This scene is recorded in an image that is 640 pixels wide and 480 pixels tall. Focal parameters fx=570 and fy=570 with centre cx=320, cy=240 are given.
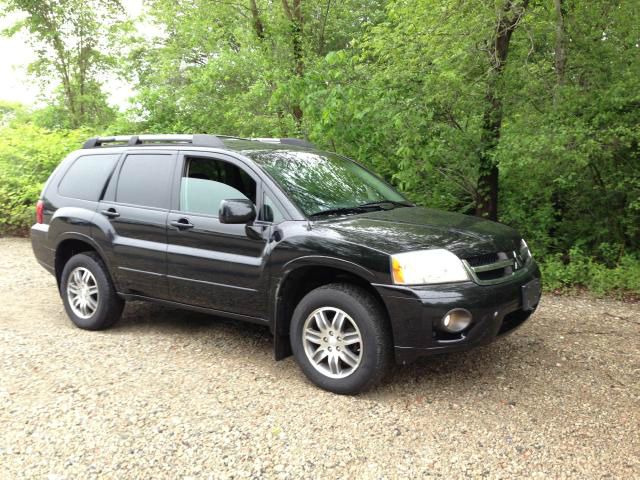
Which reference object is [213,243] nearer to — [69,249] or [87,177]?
[87,177]

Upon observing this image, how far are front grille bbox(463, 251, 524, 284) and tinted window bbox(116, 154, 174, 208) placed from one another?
2.53 m

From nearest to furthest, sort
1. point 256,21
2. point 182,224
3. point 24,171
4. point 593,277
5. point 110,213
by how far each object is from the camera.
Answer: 1. point 182,224
2. point 110,213
3. point 593,277
4. point 24,171
5. point 256,21

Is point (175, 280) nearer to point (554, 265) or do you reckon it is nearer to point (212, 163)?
point (212, 163)

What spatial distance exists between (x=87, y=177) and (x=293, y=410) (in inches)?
126

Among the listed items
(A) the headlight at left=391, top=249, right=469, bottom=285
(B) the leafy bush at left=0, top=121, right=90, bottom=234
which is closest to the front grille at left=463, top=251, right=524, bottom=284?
(A) the headlight at left=391, top=249, right=469, bottom=285

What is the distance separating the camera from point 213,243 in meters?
4.38

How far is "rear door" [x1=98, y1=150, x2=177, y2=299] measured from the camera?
4734 mm

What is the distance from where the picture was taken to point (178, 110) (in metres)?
11.9

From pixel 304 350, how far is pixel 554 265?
4502 mm

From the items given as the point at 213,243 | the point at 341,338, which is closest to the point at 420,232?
the point at 341,338

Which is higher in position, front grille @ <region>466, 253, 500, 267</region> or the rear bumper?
front grille @ <region>466, 253, 500, 267</region>

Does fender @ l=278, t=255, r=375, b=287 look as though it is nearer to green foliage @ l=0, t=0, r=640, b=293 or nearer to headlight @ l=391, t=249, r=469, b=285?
headlight @ l=391, t=249, r=469, b=285

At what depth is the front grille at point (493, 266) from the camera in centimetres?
364

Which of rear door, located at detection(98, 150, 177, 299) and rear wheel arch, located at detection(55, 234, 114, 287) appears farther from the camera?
rear wheel arch, located at detection(55, 234, 114, 287)
